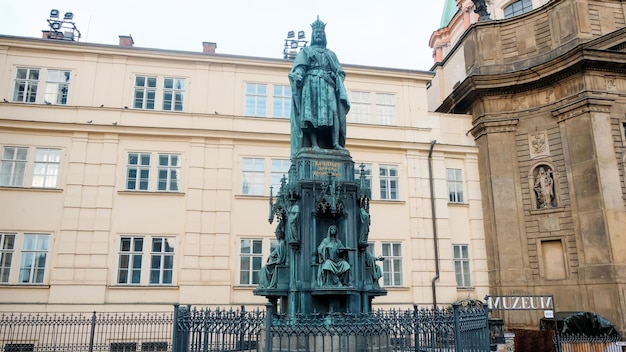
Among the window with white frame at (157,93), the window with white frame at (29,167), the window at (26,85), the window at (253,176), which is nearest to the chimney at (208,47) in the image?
the window with white frame at (157,93)

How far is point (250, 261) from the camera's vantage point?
2148 cm

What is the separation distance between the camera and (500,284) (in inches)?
906

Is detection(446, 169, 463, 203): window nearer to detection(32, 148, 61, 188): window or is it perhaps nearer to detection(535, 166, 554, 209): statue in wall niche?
detection(535, 166, 554, 209): statue in wall niche

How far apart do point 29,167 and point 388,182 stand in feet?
51.5

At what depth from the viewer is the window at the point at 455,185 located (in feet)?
80.9

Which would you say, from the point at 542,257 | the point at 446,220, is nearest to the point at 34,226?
the point at 446,220

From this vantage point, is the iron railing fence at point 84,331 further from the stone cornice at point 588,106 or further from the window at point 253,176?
the stone cornice at point 588,106

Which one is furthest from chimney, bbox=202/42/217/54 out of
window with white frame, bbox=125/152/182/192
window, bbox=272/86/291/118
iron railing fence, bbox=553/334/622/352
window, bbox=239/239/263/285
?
iron railing fence, bbox=553/334/622/352

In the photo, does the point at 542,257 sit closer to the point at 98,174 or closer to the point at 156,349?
the point at 156,349

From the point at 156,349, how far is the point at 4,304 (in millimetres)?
6039

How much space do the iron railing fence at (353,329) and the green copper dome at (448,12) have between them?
35934 millimetres

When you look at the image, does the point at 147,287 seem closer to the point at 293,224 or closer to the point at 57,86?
the point at 57,86

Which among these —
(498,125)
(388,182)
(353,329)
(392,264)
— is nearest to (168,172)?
(388,182)

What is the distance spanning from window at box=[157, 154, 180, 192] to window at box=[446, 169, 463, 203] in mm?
12997
